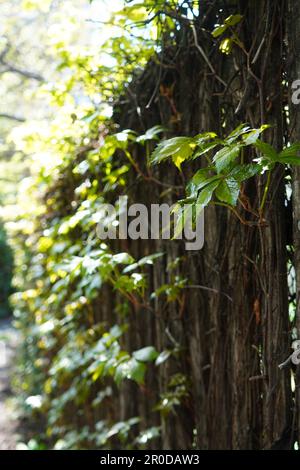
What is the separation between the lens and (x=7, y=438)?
4633 mm

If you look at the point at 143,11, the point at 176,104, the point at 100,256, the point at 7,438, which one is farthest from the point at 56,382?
the point at 143,11

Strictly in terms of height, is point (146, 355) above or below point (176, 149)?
below

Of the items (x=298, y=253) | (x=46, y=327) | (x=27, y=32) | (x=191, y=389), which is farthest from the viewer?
(x=27, y=32)

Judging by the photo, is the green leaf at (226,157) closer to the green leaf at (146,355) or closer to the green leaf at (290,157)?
the green leaf at (290,157)

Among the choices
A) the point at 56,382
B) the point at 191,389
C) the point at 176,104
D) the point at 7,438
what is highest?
the point at 176,104

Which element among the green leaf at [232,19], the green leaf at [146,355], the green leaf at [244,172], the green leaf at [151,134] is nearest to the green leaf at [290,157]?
the green leaf at [244,172]

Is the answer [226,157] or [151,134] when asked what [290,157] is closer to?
[226,157]

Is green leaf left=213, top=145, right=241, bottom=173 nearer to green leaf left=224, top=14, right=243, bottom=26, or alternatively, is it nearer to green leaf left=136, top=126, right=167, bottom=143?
green leaf left=224, top=14, right=243, bottom=26

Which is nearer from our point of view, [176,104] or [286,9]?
[286,9]

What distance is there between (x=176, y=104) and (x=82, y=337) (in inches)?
67.7

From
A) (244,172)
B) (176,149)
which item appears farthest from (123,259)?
(244,172)

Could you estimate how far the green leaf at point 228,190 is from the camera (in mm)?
1152

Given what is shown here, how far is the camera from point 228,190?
117 centimetres
